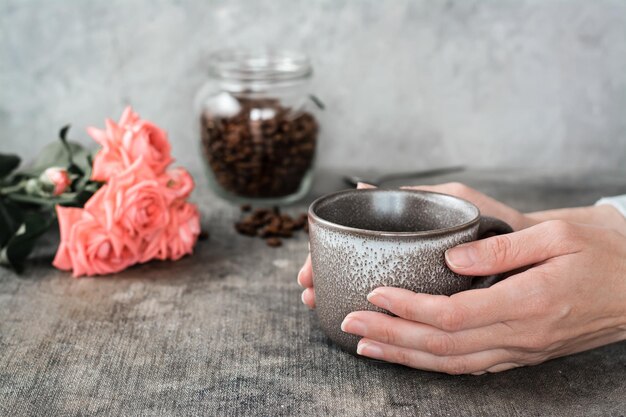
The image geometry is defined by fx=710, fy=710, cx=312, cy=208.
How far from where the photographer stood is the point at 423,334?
2.17ft

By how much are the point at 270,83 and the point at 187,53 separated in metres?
0.30

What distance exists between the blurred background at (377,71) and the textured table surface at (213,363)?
1.96 ft

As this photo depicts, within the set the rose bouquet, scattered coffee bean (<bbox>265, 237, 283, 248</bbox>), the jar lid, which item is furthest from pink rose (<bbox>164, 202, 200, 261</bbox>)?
the jar lid

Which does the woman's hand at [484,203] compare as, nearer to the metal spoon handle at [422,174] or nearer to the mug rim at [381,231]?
the mug rim at [381,231]

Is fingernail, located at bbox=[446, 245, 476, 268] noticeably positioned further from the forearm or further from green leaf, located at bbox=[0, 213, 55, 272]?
green leaf, located at bbox=[0, 213, 55, 272]

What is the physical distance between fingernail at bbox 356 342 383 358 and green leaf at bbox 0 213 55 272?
0.54m

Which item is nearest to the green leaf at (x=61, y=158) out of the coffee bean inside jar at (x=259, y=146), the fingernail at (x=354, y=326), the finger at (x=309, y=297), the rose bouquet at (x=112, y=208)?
the rose bouquet at (x=112, y=208)

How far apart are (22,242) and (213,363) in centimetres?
41

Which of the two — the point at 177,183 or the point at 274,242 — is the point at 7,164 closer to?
the point at 177,183

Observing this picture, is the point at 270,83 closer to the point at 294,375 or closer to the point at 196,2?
the point at 196,2

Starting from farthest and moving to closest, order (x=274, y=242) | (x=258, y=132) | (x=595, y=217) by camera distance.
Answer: (x=258, y=132), (x=274, y=242), (x=595, y=217)

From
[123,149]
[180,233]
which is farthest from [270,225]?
[123,149]

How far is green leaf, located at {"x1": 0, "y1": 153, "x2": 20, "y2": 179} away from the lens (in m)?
1.15

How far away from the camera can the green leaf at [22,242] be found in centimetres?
97
